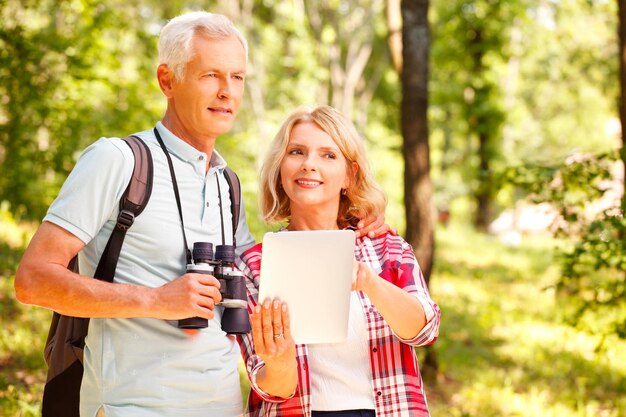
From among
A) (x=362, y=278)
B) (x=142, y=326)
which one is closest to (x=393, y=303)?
(x=362, y=278)

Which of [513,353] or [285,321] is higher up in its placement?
[285,321]

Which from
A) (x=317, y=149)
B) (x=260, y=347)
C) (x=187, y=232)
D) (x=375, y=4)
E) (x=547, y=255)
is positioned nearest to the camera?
(x=260, y=347)

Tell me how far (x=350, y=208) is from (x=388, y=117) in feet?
95.6

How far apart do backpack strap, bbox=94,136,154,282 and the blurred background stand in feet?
2.57

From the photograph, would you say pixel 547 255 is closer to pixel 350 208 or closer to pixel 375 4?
pixel 375 4

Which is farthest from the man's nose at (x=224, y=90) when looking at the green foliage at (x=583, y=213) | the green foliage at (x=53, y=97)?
the green foliage at (x=53, y=97)

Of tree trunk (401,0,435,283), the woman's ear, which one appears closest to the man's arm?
the woman's ear

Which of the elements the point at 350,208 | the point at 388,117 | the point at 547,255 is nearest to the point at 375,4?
the point at 547,255

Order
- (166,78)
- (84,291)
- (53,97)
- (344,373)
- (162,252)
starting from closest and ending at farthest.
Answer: (84,291), (162,252), (344,373), (166,78), (53,97)

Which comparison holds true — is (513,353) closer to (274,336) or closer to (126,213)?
(274,336)

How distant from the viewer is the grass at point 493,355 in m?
7.24

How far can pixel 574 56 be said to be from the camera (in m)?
31.2

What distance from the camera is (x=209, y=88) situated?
278cm

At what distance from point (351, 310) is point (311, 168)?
562 mm
